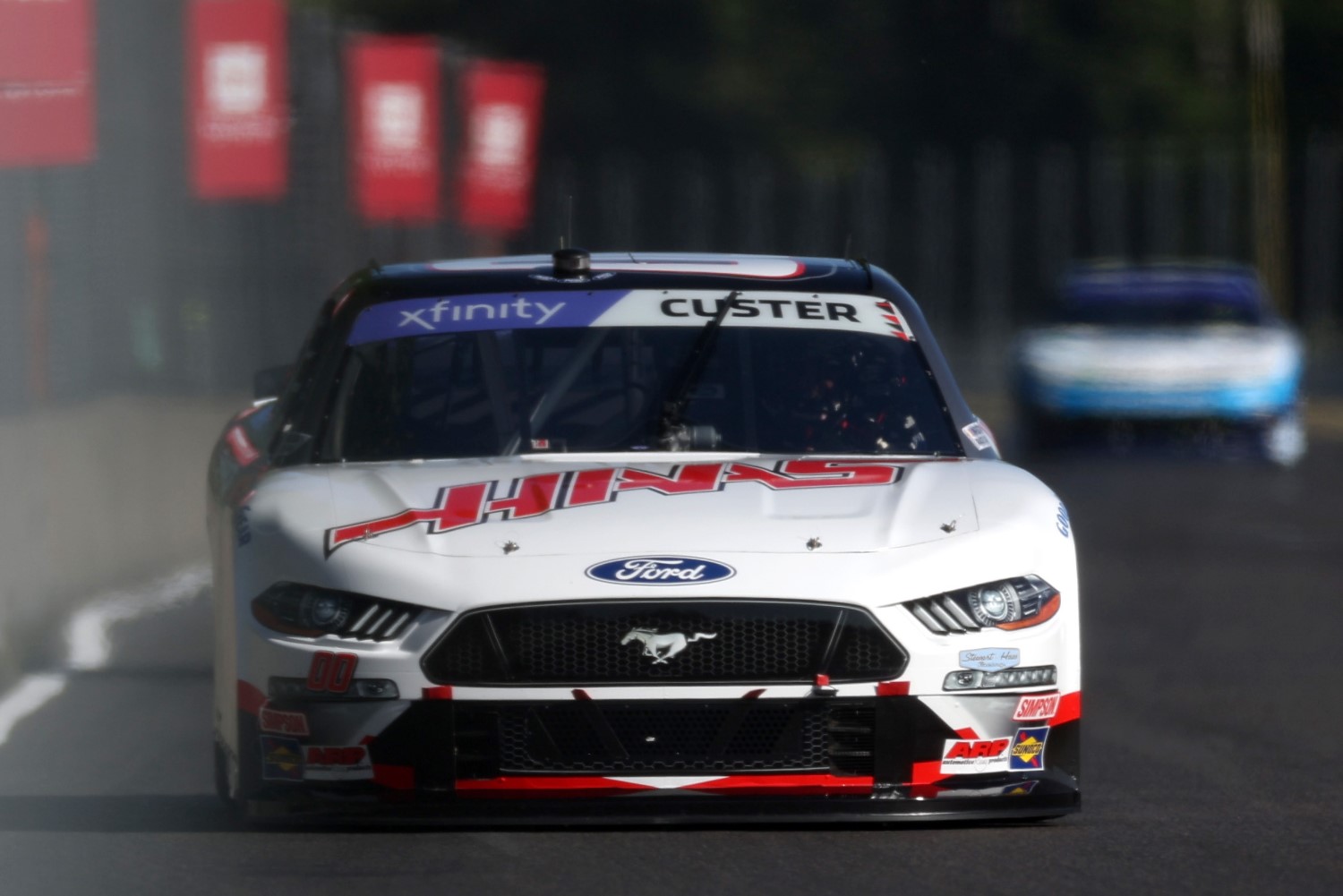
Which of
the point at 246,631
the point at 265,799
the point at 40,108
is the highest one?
the point at 40,108

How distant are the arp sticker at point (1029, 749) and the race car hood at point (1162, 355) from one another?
15.6 meters

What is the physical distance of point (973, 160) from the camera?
56812mm

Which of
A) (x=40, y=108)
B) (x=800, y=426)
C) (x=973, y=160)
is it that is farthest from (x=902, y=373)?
(x=973, y=160)

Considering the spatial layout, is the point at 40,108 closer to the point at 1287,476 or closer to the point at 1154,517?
the point at 1154,517

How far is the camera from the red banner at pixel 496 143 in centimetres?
2594

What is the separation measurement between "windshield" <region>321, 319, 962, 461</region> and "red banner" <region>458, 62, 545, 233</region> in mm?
19141

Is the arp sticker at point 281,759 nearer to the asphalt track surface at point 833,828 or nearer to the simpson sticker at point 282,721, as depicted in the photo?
the simpson sticker at point 282,721

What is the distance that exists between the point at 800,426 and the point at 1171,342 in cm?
1516

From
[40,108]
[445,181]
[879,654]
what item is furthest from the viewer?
[445,181]

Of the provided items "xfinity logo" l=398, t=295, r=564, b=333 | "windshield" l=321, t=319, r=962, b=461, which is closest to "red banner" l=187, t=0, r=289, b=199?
"xfinity logo" l=398, t=295, r=564, b=333

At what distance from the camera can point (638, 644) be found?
570 cm

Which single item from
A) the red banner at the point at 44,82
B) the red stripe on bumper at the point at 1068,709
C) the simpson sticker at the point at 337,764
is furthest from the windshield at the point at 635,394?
the red banner at the point at 44,82

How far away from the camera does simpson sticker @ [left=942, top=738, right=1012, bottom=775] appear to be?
5.83 metres

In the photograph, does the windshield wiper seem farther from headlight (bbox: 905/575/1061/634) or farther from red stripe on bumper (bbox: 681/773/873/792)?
red stripe on bumper (bbox: 681/773/873/792)
